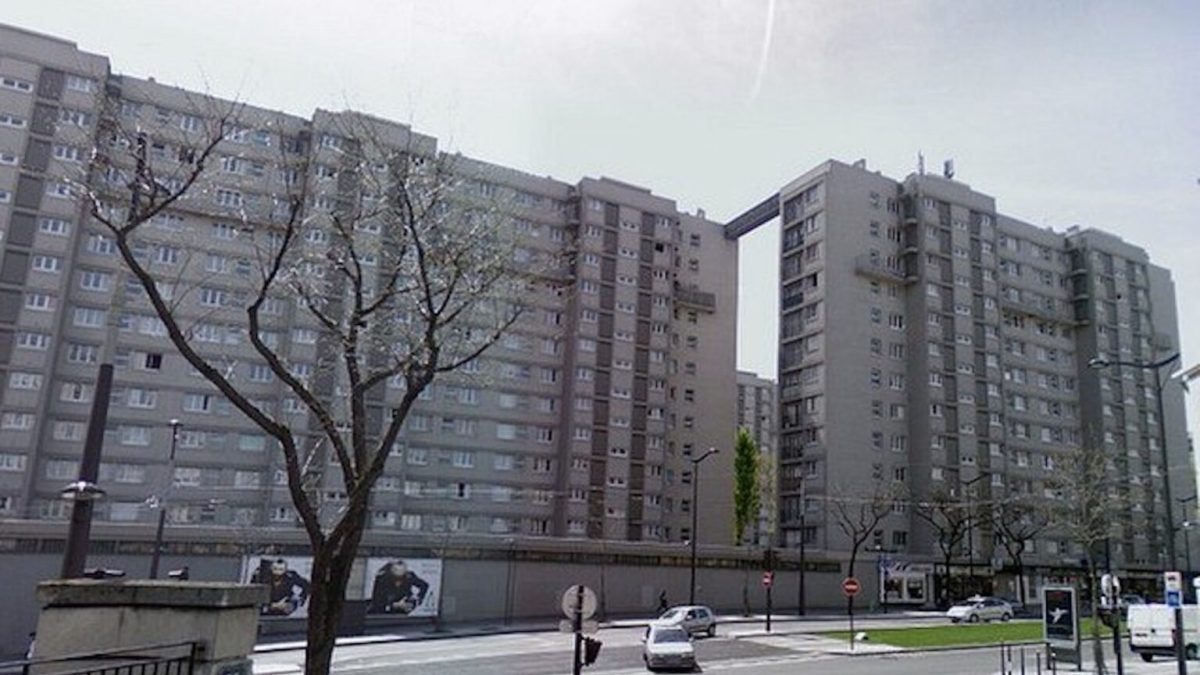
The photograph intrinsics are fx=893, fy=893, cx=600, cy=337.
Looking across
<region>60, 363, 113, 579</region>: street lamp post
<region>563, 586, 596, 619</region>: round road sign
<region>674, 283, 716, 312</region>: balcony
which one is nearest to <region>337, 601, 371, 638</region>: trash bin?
<region>60, 363, 113, 579</region>: street lamp post

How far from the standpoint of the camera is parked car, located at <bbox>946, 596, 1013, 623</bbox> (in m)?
51.8

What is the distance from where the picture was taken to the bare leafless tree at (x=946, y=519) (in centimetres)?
6900

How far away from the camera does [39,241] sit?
55781mm

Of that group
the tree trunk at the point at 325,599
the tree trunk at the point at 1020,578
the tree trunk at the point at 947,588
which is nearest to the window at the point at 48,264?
the tree trunk at the point at 325,599

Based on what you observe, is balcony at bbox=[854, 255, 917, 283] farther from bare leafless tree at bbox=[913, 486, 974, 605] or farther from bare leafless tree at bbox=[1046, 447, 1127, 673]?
bare leafless tree at bbox=[1046, 447, 1127, 673]

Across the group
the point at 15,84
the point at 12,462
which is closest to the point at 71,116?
the point at 15,84

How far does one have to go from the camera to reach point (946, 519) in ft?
236

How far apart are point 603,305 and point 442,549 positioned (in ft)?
97.7

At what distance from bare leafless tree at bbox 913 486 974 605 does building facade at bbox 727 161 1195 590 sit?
91cm

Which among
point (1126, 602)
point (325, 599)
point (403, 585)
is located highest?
point (325, 599)

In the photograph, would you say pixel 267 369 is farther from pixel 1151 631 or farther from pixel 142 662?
pixel 142 662

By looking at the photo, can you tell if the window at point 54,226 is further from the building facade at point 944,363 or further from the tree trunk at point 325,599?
the building facade at point 944,363

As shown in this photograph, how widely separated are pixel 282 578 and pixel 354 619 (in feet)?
12.9

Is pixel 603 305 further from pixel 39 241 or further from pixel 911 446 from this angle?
pixel 39 241
